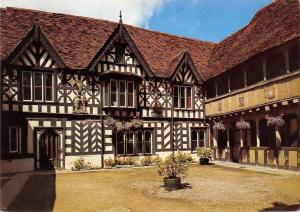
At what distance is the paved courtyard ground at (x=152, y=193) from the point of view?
946 cm

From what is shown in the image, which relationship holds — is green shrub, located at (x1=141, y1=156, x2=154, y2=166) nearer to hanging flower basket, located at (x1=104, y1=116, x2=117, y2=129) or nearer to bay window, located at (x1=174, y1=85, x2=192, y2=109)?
hanging flower basket, located at (x1=104, y1=116, x2=117, y2=129)

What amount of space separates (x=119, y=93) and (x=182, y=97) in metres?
5.12

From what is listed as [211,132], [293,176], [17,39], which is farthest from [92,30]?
[293,176]

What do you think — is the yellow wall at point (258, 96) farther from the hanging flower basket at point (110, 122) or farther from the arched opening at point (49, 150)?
the arched opening at point (49, 150)

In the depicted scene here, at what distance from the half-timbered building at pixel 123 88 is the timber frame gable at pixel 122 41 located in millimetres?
65

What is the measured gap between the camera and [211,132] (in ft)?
80.0

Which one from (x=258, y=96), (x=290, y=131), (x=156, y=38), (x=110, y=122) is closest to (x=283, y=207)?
(x=290, y=131)

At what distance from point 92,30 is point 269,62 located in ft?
39.2

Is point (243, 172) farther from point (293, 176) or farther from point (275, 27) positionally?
point (275, 27)

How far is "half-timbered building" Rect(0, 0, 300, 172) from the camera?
17.7m

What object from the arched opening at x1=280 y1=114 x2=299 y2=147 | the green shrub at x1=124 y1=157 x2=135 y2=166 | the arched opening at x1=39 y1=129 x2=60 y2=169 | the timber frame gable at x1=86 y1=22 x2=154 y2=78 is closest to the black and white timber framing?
the timber frame gable at x1=86 y1=22 x2=154 y2=78

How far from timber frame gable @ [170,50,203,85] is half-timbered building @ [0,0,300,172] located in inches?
2.9

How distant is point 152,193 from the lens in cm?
1144

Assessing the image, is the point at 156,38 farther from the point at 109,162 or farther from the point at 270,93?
the point at 270,93
